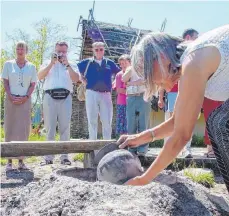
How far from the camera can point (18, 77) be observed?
596cm

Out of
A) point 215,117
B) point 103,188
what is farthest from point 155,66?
point 103,188

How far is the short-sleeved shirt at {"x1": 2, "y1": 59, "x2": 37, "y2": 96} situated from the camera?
5.96 meters

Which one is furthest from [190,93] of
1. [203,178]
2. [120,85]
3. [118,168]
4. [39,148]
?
[120,85]

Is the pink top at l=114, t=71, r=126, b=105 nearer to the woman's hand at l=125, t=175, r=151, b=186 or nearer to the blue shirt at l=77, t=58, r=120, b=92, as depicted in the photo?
the blue shirt at l=77, t=58, r=120, b=92

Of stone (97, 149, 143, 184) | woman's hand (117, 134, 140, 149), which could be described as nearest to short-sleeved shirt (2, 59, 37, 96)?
woman's hand (117, 134, 140, 149)

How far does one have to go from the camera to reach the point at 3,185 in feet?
16.5

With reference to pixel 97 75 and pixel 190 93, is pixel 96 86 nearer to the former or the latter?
pixel 97 75

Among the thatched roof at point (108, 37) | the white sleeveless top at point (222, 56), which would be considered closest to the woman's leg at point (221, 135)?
the white sleeveless top at point (222, 56)

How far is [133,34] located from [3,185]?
390 inches

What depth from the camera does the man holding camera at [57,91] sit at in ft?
19.8

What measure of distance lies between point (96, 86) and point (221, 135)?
13.4 ft

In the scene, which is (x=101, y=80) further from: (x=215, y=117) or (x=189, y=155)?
(x=215, y=117)

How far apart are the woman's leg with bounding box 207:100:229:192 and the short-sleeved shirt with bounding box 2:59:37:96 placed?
13.0ft

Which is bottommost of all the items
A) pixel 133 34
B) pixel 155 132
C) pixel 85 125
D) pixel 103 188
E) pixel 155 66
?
pixel 85 125
